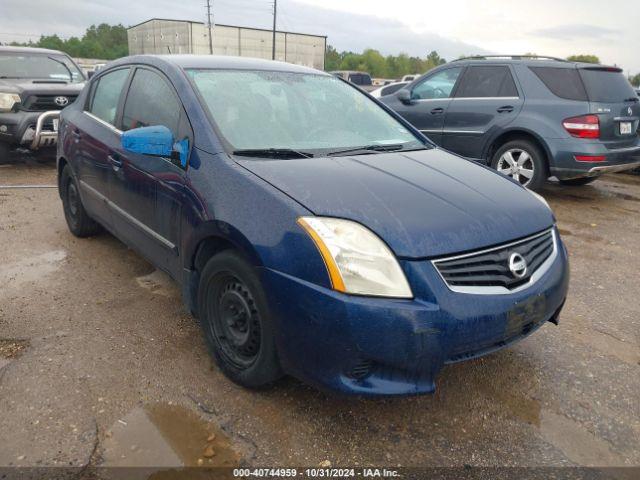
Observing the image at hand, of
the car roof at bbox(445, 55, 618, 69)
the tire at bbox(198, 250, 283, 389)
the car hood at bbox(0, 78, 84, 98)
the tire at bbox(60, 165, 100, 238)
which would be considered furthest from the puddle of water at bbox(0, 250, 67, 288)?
the car roof at bbox(445, 55, 618, 69)

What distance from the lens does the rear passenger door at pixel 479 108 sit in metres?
6.86

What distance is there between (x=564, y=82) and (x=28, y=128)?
7227 mm

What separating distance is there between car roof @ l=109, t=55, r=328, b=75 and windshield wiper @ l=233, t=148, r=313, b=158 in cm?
88

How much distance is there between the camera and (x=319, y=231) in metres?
2.12

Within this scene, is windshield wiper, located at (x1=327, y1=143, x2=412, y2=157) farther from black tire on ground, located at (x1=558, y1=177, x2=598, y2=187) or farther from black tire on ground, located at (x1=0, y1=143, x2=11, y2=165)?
black tire on ground, located at (x1=0, y1=143, x2=11, y2=165)

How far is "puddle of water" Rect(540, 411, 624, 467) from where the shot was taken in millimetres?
2232

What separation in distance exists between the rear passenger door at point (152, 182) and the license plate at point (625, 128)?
5.68m

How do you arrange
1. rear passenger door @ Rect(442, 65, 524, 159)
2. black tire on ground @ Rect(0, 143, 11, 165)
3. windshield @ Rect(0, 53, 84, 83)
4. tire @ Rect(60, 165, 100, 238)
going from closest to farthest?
1. tire @ Rect(60, 165, 100, 238)
2. rear passenger door @ Rect(442, 65, 524, 159)
3. black tire on ground @ Rect(0, 143, 11, 165)
4. windshield @ Rect(0, 53, 84, 83)

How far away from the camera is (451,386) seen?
2707 mm

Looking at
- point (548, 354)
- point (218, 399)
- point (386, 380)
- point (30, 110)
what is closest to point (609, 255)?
point (548, 354)

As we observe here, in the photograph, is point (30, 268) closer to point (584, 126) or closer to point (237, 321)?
point (237, 321)

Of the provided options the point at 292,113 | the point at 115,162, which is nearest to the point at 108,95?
the point at 115,162

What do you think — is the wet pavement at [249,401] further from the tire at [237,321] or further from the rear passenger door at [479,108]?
the rear passenger door at [479,108]

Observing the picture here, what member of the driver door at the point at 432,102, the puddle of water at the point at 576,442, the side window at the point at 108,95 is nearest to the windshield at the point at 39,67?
the side window at the point at 108,95
